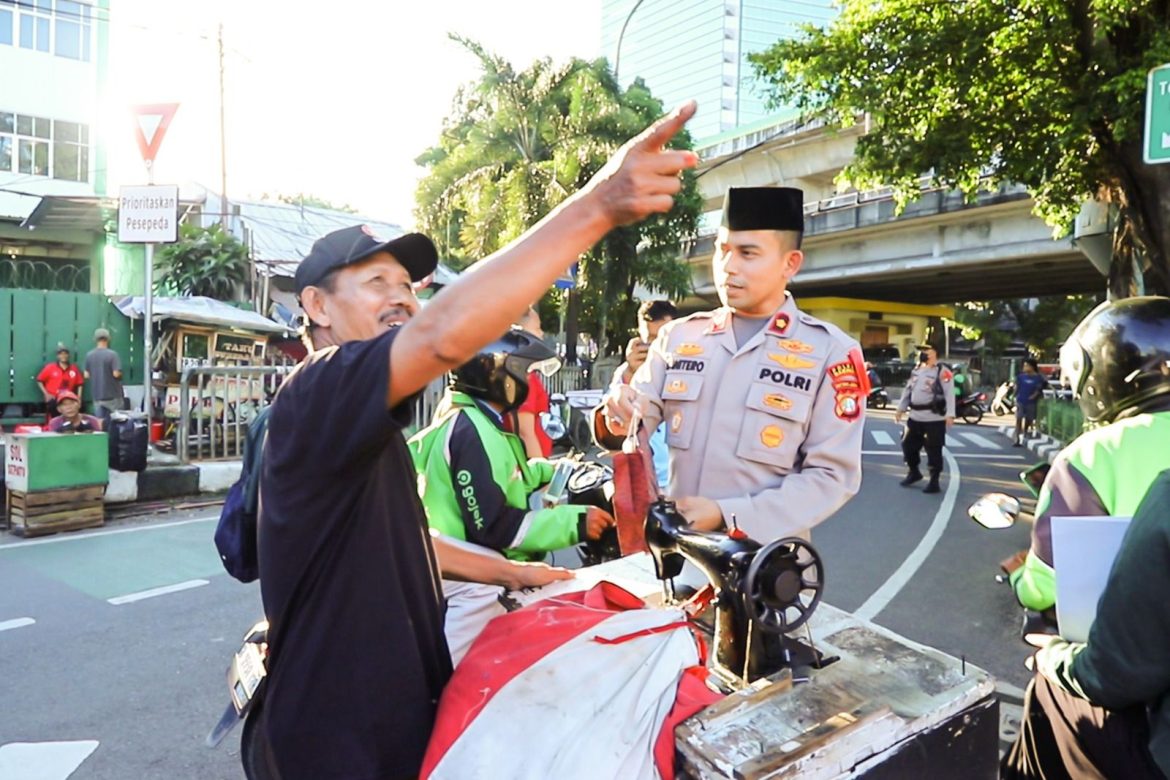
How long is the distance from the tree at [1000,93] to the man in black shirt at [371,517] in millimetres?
9145

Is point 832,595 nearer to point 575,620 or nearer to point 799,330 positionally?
point 799,330

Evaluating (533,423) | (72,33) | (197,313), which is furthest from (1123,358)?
(72,33)

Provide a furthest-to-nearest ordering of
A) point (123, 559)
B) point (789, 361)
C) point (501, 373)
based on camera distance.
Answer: point (123, 559) < point (501, 373) < point (789, 361)

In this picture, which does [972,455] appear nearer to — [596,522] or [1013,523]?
[1013,523]

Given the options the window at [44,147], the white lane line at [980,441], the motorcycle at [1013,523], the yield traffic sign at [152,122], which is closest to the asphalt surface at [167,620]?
the motorcycle at [1013,523]

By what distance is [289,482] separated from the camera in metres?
1.36

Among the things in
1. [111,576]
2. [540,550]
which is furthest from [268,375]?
[540,550]

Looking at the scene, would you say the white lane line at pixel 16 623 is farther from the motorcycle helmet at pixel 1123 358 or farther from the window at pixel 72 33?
the window at pixel 72 33

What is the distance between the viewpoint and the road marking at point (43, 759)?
3.25 m

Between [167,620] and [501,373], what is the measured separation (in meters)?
3.52

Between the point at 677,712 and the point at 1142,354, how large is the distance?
1.52 metres

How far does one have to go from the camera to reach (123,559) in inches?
258

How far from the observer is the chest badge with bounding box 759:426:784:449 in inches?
92.7

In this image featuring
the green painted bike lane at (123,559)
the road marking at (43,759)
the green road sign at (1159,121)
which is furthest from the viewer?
the green painted bike lane at (123,559)
